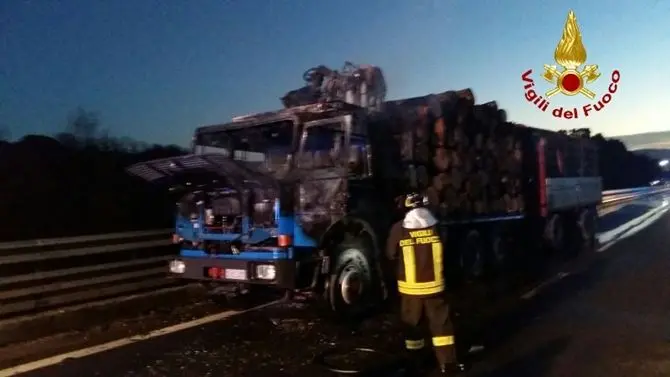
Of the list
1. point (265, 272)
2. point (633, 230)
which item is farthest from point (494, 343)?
point (633, 230)

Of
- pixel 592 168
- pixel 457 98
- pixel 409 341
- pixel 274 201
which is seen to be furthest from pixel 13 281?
pixel 592 168

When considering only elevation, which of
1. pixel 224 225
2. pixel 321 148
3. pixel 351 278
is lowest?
pixel 351 278

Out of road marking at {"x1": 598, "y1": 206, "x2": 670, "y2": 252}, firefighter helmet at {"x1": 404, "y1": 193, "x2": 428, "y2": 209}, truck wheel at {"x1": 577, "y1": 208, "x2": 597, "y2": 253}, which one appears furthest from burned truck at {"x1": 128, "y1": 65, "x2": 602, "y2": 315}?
road marking at {"x1": 598, "y1": 206, "x2": 670, "y2": 252}

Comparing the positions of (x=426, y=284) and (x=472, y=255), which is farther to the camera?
(x=472, y=255)

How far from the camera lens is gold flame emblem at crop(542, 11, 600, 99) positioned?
39.4 ft

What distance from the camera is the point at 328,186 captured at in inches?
300

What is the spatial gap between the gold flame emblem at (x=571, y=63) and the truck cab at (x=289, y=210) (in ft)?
17.6

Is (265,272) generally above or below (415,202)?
below

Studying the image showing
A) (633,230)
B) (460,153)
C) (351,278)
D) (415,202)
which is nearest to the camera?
(415,202)

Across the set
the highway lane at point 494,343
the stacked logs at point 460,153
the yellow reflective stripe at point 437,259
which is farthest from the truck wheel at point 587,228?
the yellow reflective stripe at point 437,259

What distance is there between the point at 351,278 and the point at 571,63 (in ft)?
22.6

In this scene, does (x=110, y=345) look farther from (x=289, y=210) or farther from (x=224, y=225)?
(x=289, y=210)

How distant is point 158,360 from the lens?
619cm

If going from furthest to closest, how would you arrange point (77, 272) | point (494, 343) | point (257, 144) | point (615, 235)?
point (615, 235) → point (257, 144) → point (77, 272) → point (494, 343)
